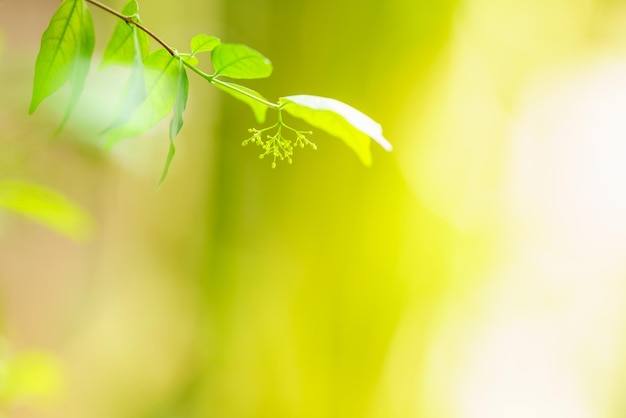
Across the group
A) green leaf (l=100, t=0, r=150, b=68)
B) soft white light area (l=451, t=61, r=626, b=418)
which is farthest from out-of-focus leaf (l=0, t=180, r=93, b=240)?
soft white light area (l=451, t=61, r=626, b=418)

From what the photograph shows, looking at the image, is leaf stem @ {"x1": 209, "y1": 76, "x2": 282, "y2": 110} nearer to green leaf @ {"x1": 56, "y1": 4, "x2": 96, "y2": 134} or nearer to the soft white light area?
green leaf @ {"x1": 56, "y1": 4, "x2": 96, "y2": 134}


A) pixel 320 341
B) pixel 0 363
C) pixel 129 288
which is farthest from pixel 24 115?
pixel 320 341

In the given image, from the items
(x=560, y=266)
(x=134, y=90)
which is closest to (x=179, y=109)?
(x=134, y=90)

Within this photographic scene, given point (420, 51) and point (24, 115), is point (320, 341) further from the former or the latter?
point (24, 115)

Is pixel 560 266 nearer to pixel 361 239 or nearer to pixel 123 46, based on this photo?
pixel 361 239

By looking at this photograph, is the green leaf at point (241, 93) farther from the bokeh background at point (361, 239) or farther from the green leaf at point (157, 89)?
the bokeh background at point (361, 239)
